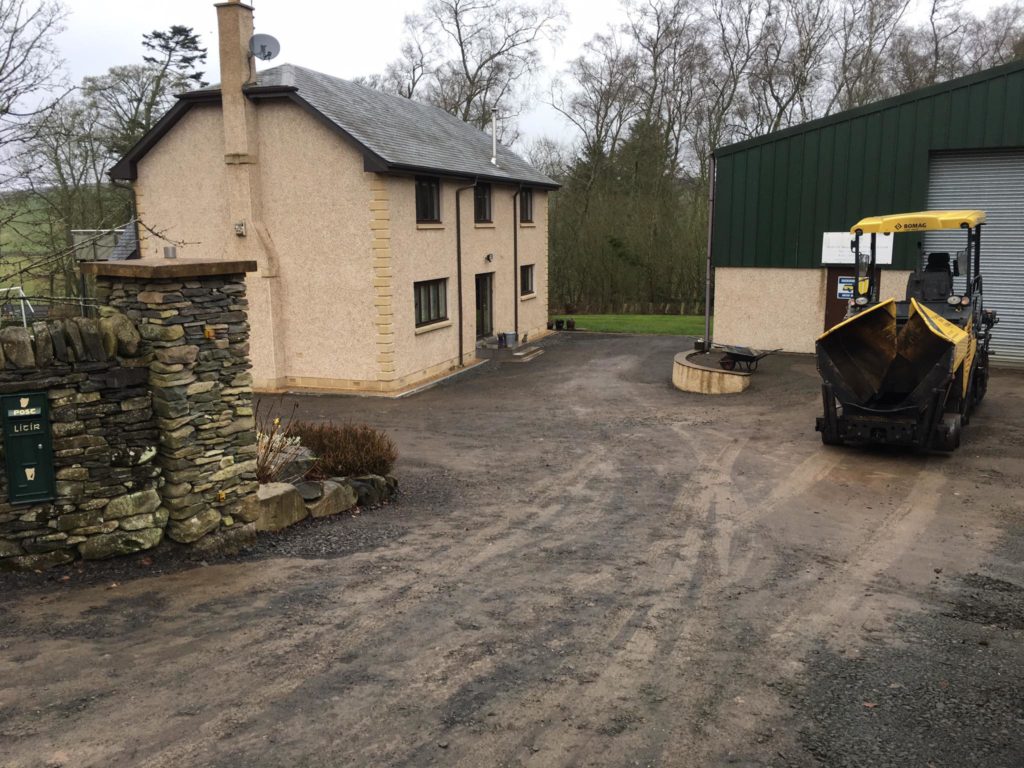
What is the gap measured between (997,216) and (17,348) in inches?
788

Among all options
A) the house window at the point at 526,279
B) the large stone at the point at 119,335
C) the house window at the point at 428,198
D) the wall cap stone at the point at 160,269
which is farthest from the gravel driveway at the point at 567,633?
the house window at the point at 526,279

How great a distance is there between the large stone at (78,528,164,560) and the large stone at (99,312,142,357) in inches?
65.4

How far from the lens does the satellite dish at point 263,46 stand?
60.2 ft

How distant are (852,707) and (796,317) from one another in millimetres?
16851

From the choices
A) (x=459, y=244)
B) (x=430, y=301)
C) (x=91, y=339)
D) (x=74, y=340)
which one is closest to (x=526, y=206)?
(x=459, y=244)

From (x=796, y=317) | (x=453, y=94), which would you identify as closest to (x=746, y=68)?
(x=453, y=94)

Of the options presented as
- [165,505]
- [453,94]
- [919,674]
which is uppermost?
[453,94]

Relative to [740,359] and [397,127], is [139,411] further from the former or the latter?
[397,127]

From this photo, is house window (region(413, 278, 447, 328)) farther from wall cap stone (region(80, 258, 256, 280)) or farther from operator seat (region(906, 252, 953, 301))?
wall cap stone (region(80, 258, 256, 280))

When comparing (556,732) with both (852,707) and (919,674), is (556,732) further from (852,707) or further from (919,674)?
(919,674)

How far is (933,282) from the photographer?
527 inches

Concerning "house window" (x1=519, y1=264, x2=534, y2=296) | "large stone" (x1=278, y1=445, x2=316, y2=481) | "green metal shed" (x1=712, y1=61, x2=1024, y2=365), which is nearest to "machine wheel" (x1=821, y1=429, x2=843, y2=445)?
"large stone" (x1=278, y1=445, x2=316, y2=481)

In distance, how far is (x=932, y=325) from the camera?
10.8 m

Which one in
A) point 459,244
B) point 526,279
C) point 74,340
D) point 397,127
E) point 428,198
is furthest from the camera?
point 526,279
